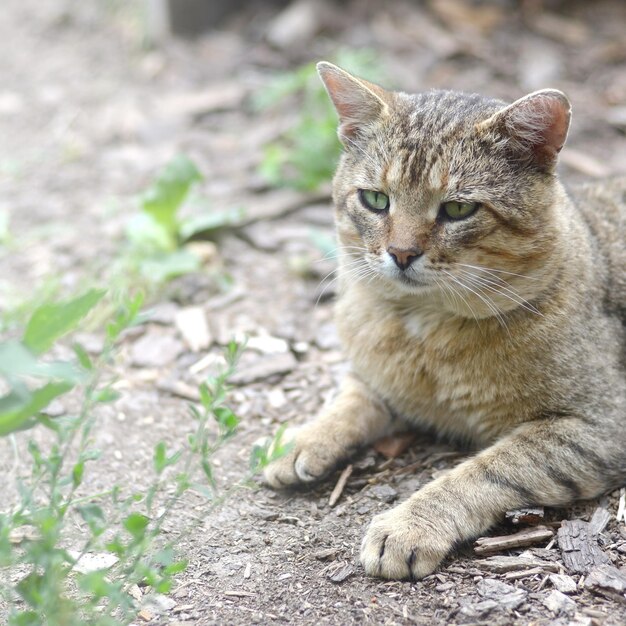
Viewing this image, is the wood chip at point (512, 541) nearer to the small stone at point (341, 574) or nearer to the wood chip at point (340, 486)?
the small stone at point (341, 574)

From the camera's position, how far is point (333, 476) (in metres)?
4.02

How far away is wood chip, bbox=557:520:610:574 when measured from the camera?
327 cm

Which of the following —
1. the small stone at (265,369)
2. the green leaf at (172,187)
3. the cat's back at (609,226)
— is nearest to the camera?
the cat's back at (609,226)

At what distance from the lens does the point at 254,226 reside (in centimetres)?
615

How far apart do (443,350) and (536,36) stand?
16.8ft

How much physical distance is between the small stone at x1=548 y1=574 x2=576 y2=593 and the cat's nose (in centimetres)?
138

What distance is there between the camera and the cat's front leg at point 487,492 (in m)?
3.30

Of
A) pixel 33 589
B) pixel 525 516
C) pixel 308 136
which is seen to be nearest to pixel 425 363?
pixel 525 516

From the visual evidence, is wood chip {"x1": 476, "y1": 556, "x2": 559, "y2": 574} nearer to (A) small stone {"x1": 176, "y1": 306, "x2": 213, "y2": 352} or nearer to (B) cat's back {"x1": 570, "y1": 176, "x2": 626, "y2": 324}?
(B) cat's back {"x1": 570, "y1": 176, "x2": 626, "y2": 324}

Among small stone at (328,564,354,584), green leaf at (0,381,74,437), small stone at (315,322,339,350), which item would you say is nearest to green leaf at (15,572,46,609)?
green leaf at (0,381,74,437)

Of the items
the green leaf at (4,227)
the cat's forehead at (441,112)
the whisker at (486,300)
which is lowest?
the green leaf at (4,227)

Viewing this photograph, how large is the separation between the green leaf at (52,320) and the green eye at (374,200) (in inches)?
61.5

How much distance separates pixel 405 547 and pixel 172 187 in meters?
3.24

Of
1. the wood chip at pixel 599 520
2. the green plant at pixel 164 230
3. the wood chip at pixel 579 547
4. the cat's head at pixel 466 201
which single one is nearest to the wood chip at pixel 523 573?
the wood chip at pixel 579 547
